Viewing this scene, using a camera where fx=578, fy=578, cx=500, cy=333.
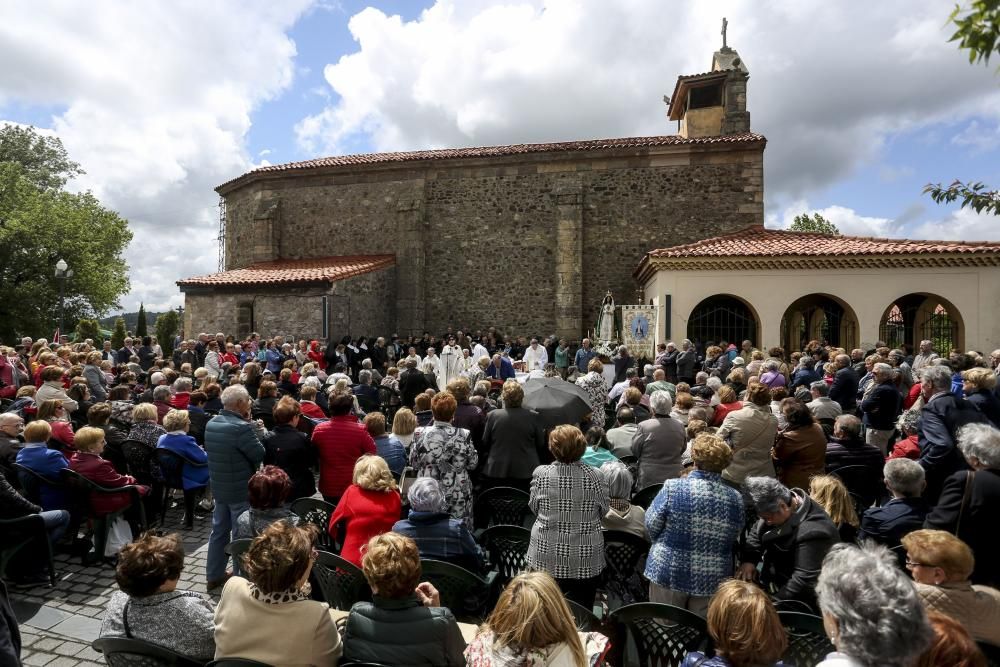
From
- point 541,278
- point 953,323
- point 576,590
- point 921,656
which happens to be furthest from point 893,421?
point 541,278

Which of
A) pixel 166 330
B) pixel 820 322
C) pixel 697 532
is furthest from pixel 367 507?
pixel 166 330

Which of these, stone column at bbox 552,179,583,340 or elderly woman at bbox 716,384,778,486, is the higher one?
stone column at bbox 552,179,583,340

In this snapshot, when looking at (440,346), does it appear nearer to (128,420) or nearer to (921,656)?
(128,420)

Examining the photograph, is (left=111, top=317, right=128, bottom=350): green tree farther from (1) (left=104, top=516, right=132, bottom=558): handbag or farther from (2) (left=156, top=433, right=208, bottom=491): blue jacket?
(1) (left=104, top=516, right=132, bottom=558): handbag

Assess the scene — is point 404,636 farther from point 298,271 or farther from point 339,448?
point 298,271

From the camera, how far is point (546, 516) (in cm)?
360

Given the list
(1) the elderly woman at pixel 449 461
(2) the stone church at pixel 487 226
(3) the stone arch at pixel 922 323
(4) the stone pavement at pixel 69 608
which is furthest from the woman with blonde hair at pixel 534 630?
(2) the stone church at pixel 487 226

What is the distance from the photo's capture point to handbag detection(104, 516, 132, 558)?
5.17m

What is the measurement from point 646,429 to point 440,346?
14.2 meters

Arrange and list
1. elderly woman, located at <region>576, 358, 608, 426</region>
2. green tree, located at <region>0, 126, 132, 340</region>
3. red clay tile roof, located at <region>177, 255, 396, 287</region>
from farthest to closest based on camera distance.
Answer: green tree, located at <region>0, 126, 132, 340</region> → red clay tile roof, located at <region>177, 255, 396, 287</region> → elderly woman, located at <region>576, 358, 608, 426</region>

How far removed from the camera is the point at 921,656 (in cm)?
179

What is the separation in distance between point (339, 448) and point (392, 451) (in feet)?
1.58

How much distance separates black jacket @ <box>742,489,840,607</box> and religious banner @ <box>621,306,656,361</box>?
11.8 m

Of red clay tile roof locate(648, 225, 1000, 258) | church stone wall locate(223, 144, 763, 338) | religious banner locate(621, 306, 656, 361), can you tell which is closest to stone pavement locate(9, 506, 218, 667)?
religious banner locate(621, 306, 656, 361)
